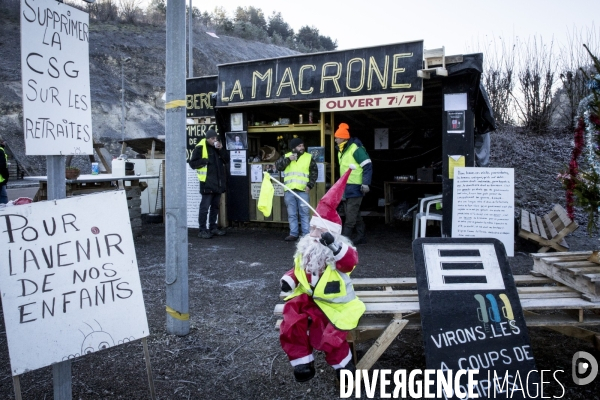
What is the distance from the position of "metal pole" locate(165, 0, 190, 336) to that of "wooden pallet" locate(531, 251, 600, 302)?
2931mm

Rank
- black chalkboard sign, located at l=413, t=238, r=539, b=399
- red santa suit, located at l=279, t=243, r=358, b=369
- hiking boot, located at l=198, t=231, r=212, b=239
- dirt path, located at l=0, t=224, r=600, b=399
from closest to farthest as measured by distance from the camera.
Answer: black chalkboard sign, located at l=413, t=238, r=539, b=399
red santa suit, located at l=279, t=243, r=358, b=369
dirt path, located at l=0, t=224, r=600, b=399
hiking boot, located at l=198, t=231, r=212, b=239

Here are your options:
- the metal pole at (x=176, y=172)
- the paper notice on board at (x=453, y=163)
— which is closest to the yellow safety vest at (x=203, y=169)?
the paper notice on board at (x=453, y=163)

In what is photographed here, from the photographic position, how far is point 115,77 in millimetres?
29891

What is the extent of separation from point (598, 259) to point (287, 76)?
5.95 metres

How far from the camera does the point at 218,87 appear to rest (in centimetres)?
904

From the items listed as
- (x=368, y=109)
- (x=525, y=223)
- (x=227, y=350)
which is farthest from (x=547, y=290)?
(x=368, y=109)

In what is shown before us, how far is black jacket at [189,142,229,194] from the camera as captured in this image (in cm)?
859

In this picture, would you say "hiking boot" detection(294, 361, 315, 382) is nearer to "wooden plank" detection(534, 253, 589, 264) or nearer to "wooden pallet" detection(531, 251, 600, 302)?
"wooden pallet" detection(531, 251, 600, 302)

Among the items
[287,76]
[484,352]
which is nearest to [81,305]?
[484,352]

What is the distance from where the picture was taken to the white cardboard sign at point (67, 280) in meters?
2.45

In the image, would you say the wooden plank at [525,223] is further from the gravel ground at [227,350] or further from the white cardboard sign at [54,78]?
the white cardboard sign at [54,78]

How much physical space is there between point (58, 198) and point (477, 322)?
102 inches

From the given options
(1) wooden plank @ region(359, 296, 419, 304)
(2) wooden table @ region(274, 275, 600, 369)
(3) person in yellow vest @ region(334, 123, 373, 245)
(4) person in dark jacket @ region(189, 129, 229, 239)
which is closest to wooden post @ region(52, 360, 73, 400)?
(2) wooden table @ region(274, 275, 600, 369)

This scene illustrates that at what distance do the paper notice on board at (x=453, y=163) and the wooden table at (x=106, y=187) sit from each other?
529 cm
